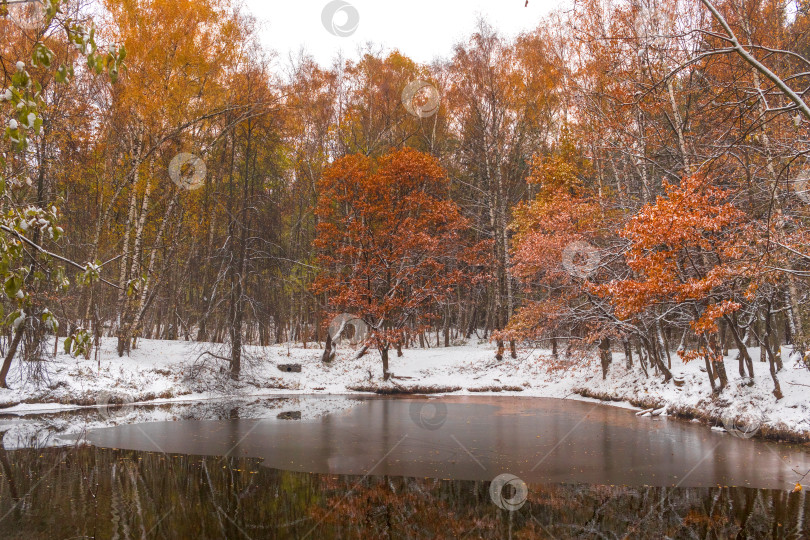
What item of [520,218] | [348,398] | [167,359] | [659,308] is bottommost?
[348,398]

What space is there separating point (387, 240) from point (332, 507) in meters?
16.4

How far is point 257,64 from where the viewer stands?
2016cm

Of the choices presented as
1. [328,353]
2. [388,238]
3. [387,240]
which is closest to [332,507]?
[388,238]

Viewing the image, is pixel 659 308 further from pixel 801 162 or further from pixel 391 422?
pixel 391 422

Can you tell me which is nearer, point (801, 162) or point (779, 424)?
point (801, 162)

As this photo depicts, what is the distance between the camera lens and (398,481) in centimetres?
768

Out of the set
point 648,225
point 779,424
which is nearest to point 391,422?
point 648,225

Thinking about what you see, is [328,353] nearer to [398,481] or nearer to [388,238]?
[388,238]

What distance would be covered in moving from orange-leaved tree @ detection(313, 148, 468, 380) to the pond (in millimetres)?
8681

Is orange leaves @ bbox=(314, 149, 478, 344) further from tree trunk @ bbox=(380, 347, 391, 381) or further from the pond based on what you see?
the pond

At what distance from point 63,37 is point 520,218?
16.2 metres

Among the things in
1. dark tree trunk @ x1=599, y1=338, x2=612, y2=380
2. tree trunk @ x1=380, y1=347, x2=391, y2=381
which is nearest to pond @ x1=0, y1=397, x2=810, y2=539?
dark tree trunk @ x1=599, y1=338, x2=612, y2=380

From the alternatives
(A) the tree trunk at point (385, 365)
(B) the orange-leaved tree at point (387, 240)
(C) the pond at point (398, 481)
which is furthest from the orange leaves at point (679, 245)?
(A) the tree trunk at point (385, 365)

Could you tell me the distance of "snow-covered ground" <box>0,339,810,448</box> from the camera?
12047 millimetres
